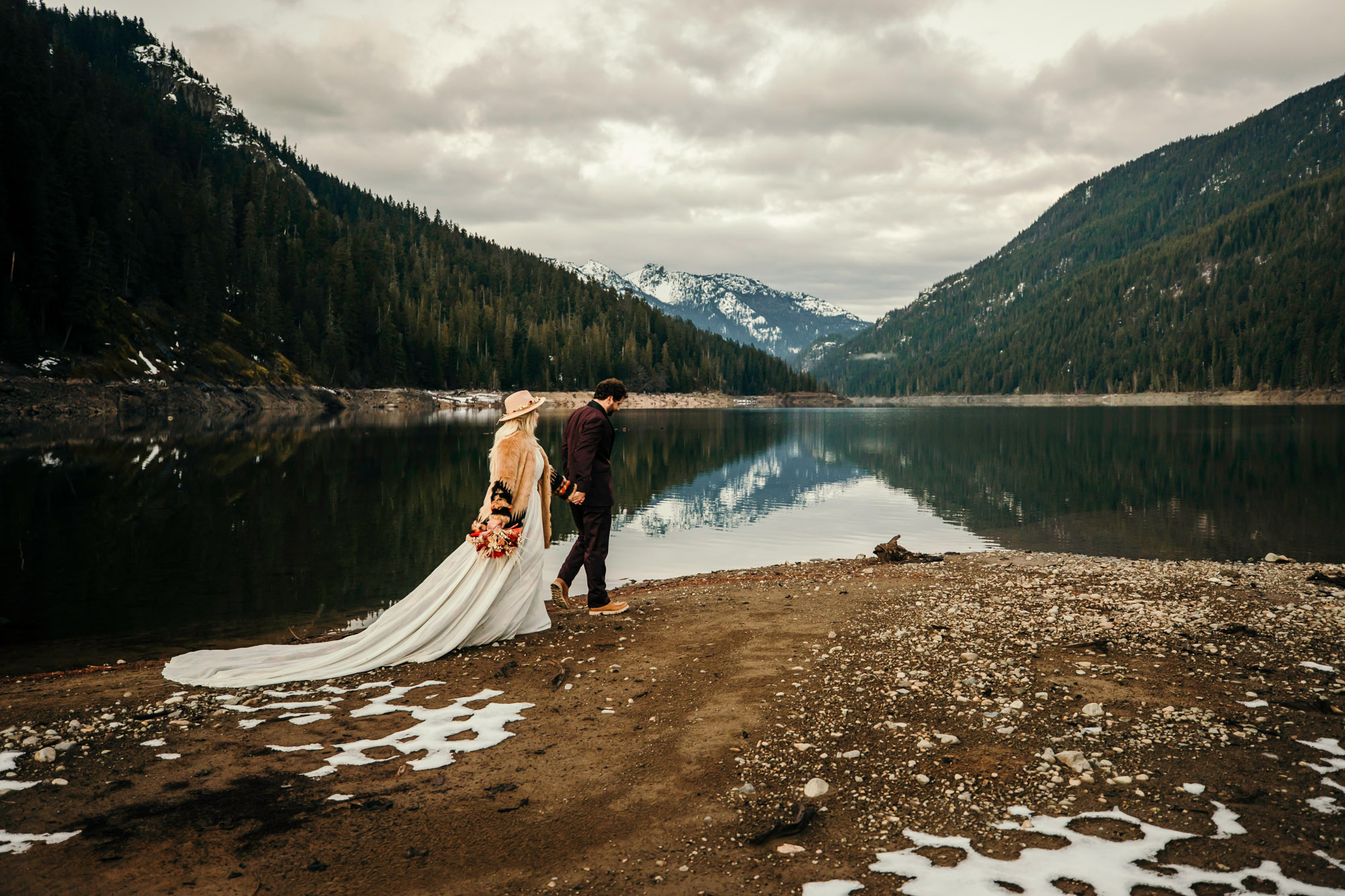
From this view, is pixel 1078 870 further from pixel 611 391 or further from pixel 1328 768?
pixel 611 391

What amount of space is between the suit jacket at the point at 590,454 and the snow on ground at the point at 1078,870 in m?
6.83

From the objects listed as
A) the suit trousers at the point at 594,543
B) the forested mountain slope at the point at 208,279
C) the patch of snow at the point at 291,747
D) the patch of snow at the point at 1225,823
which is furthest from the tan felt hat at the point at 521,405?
the forested mountain slope at the point at 208,279

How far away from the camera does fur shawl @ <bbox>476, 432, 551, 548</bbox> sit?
9398 mm

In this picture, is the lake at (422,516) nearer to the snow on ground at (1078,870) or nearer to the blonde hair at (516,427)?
the blonde hair at (516,427)

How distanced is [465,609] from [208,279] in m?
108

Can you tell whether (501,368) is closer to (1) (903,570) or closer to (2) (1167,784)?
(1) (903,570)

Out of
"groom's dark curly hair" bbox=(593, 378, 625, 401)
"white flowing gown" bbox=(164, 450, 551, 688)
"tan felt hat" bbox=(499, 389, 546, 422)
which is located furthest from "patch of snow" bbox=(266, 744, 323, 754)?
"groom's dark curly hair" bbox=(593, 378, 625, 401)

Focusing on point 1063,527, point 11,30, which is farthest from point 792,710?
point 11,30

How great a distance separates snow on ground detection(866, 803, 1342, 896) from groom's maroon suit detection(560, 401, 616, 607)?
6.75 m

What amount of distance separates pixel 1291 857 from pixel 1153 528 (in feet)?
76.6

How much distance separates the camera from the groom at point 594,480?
10.6 metres

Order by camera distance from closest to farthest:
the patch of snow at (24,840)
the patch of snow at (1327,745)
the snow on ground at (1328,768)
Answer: the patch of snow at (24,840), the snow on ground at (1328,768), the patch of snow at (1327,745)

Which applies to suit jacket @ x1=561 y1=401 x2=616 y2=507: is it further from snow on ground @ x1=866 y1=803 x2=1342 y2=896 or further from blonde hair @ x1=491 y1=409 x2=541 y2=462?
snow on ground @ x1=866 y1=803 x2=1342 y2=896

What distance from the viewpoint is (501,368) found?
15475cm
